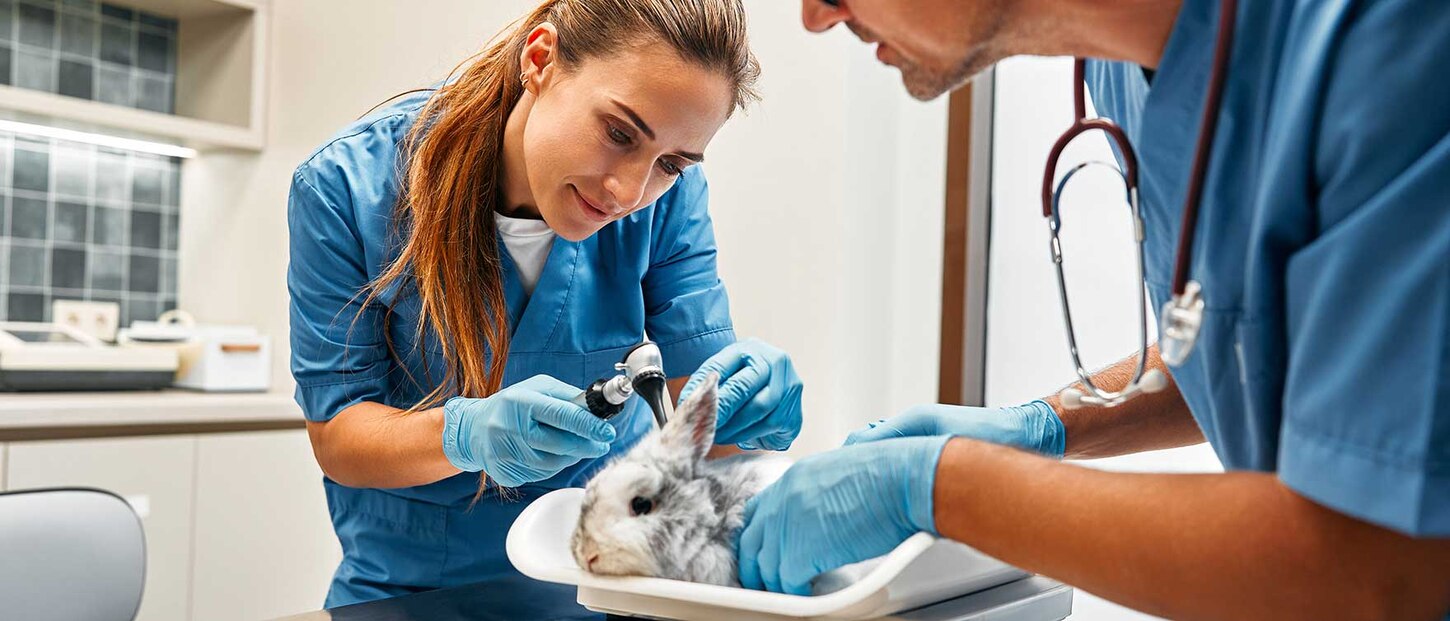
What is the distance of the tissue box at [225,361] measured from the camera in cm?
285

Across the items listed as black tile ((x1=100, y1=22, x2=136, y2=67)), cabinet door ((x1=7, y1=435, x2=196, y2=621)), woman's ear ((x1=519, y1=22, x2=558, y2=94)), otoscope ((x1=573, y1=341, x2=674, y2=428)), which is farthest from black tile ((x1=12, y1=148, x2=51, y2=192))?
otoscope ((x1=573, y1=341, x2=674, y2=428))

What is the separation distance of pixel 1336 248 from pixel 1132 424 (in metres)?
0.54

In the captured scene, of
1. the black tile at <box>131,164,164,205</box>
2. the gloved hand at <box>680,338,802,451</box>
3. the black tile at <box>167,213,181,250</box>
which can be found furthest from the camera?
the black tile at <box>167,213,181,250</box>

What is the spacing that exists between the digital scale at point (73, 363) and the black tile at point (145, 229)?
15.5 inches

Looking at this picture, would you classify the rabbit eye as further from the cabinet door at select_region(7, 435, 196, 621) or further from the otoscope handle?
the cabinet door at select_region(7, 435, 196, 621)

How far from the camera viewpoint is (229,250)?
10.8 ft

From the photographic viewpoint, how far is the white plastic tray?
788mm

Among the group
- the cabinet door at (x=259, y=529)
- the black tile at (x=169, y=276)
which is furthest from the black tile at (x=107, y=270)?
the cabinet door at (x=259, y=529)

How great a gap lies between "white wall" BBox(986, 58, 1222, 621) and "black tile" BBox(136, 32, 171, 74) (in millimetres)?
2598

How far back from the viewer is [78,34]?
3.10m

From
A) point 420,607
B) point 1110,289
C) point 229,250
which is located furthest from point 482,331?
point 229,250

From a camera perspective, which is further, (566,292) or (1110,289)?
(1110,289)

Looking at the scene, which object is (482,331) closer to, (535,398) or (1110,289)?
(535,398)

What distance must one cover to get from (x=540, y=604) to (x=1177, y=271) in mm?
693
